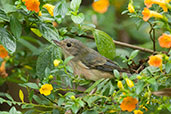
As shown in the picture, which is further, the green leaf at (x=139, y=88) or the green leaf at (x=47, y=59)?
the green leaf at (x=47, y=59)

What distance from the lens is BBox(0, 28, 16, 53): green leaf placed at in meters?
1.86

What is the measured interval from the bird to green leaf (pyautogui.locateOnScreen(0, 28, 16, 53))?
21.0 inches

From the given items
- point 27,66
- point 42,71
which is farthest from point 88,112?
point 27,66

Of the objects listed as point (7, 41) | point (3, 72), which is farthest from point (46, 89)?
point (3, 72)

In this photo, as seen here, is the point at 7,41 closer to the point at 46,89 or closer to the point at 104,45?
the point at 46,89

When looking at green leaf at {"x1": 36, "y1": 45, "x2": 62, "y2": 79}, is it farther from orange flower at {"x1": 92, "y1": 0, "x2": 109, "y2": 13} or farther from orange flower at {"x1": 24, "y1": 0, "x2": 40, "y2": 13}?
orange flower at {"x1": 92, "y1": 0, "x2": 109, "y2": 13}

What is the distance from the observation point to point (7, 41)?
1891 millimetres

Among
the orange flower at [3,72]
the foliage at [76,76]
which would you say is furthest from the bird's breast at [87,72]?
the orange flower at [3,72]

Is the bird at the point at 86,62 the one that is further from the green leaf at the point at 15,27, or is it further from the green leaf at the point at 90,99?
the green leaf at the point at 90,99

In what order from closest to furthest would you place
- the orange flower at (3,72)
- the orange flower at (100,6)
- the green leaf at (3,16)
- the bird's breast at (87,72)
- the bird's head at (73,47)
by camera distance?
the green leaf at (3,16)
the bird's breast at (87,72)
the bird's head at (73,47)
the orange flower at (3,72)
the orange flower at (100,6)

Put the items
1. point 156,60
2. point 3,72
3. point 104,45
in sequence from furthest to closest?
1. point 3,72
2. point 104,45
3. point 156,60

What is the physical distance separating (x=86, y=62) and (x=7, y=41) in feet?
3.02

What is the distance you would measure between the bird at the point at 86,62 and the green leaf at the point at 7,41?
1.75 feet

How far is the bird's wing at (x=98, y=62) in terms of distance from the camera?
8.02 ft
